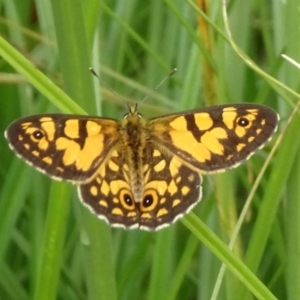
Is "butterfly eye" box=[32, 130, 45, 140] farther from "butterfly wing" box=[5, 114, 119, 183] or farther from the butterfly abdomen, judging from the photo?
the butterfly abdomen

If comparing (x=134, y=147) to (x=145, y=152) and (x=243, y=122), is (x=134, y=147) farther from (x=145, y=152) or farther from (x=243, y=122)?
(x=243, y=122)

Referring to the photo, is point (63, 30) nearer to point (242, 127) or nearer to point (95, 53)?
point (95, 53)

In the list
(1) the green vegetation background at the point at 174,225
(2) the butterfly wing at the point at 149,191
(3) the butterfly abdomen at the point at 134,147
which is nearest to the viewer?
(1) the green vegetation background at the point at 174,225

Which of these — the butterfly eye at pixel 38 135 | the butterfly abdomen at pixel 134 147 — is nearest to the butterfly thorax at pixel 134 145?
the butterfly abdomen at pixel 134 147

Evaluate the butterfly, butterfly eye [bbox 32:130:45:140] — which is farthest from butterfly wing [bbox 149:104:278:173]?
butterfly eye [bbox 32:130:45:140]

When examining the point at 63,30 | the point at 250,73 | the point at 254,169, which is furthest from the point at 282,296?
the point at 63,30

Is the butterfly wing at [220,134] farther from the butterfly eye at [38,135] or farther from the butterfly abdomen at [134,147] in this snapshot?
the butterfly eye at [38,135]

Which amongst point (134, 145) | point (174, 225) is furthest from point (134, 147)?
point (174, 225)
